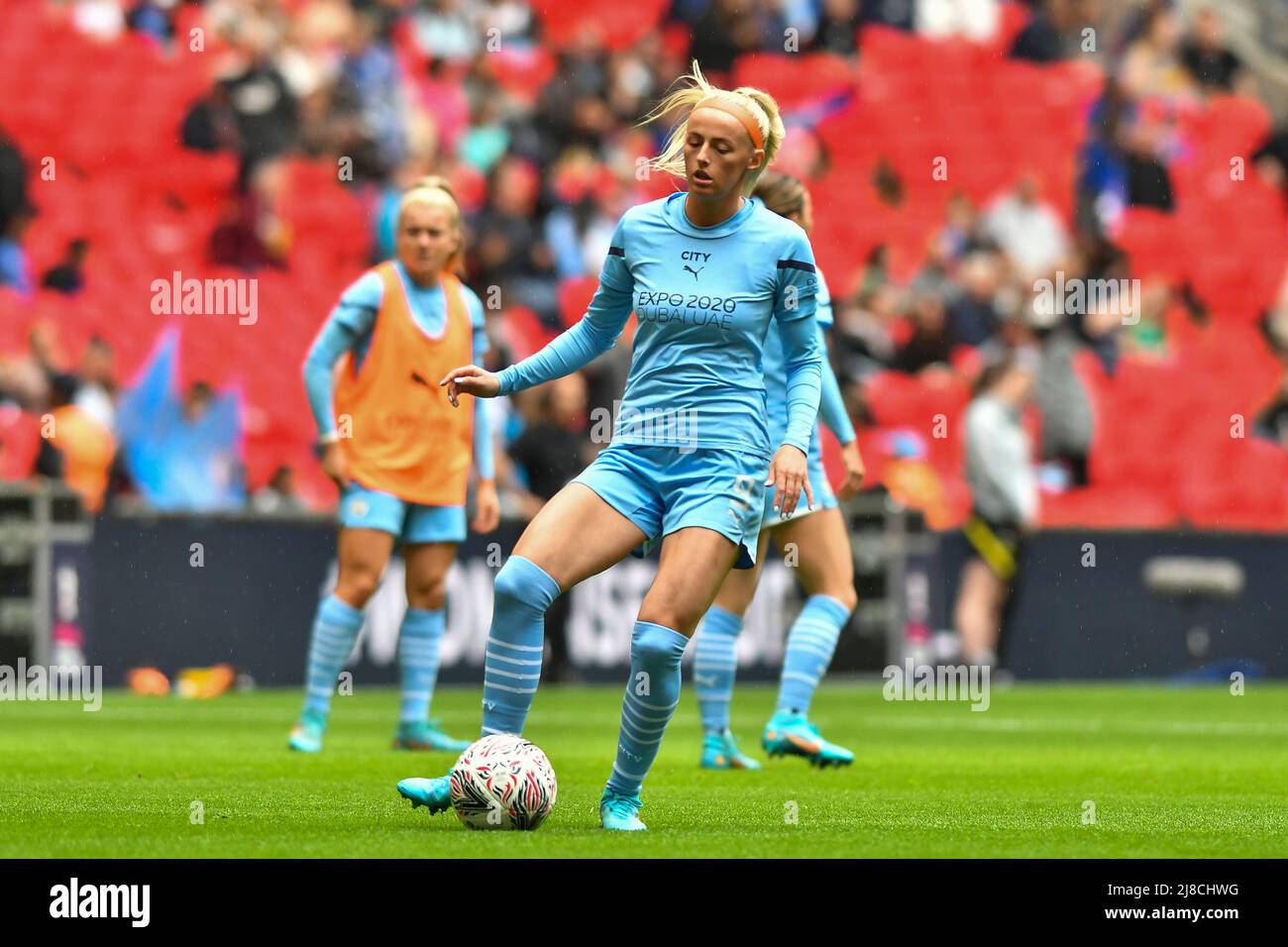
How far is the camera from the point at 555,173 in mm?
22172

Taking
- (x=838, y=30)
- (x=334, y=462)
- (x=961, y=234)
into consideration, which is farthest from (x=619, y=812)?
(x=838, y=30)

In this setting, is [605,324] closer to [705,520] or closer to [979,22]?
[705,520]

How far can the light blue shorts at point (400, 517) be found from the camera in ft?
37.3

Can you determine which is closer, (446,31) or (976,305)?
(976,305)

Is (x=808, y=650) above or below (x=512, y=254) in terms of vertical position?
below

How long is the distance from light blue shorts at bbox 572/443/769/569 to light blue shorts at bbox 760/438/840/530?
2.81 m

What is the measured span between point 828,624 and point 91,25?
14766 mm

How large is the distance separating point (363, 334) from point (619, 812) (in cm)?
453

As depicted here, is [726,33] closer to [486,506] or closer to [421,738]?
[486,506]

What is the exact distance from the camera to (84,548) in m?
16.9

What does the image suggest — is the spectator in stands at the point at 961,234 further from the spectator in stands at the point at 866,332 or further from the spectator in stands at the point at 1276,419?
the spectator in stands at the point at 1276,419

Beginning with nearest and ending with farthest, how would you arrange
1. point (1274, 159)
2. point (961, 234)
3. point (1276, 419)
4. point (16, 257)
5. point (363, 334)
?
1. point (363, 334)
2. point (16, 257)
3. point (1276, 419)
4. point (961, 234)
5. point (1274, 159)
